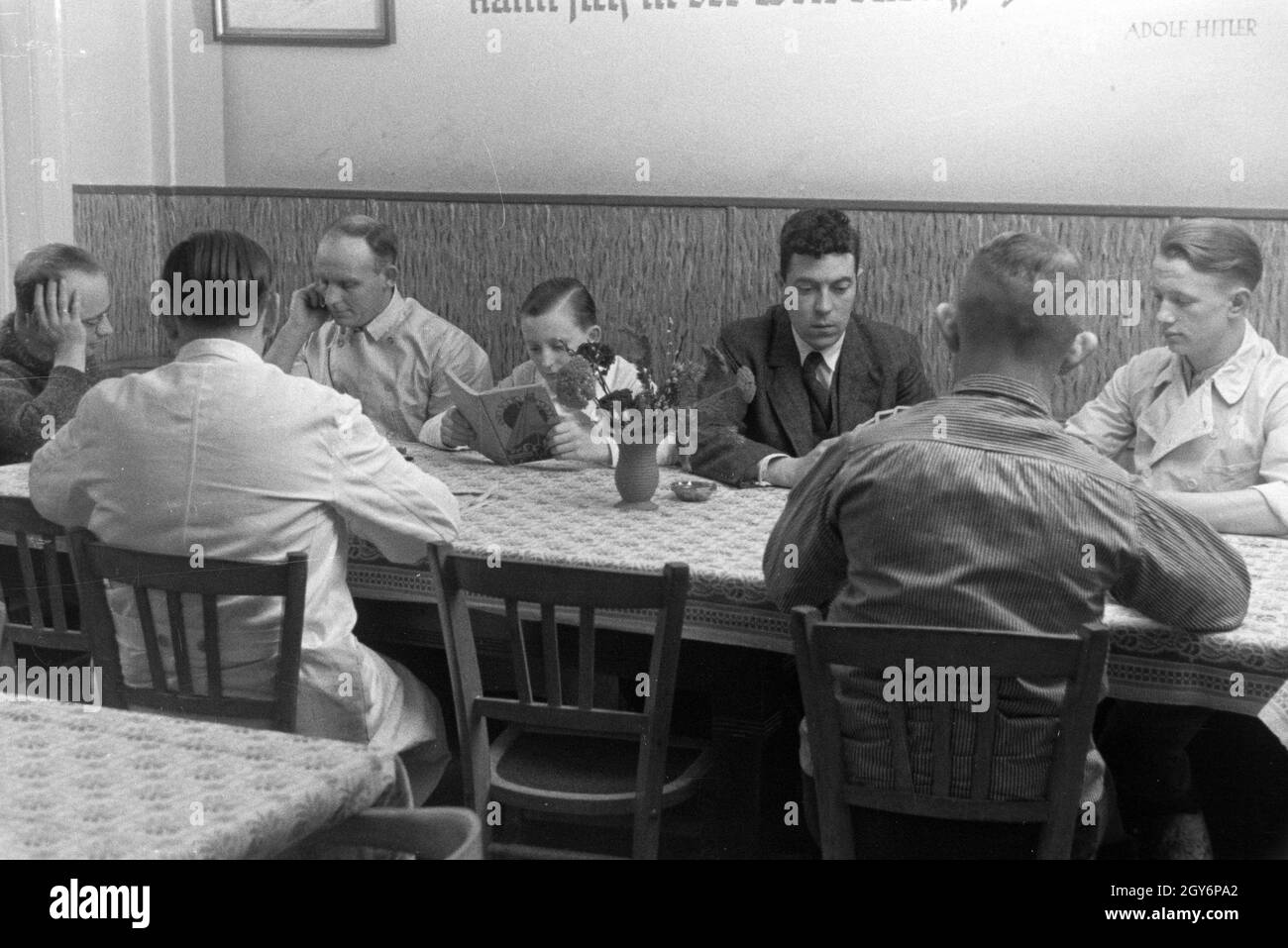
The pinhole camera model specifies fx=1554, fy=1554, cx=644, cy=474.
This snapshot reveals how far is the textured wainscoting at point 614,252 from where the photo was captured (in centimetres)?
205

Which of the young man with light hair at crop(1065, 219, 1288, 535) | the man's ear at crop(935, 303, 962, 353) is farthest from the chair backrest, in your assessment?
the young man with light hair at crop(1065, 219, 1288, 535)

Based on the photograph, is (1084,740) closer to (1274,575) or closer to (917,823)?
(917,823)

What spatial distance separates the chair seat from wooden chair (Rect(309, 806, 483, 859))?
0.73 metres

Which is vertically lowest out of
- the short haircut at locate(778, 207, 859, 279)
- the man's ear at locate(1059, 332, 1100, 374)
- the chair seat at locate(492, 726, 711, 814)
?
the chair seat at locate(492, 726, 711, 814)

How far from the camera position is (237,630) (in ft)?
7.32

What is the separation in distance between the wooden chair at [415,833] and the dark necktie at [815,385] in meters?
1.62

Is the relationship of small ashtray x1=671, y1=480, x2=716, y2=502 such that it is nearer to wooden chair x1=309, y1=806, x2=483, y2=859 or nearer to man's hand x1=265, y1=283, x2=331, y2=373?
man's hand x1=265, y1=283, x2=331, y2=373

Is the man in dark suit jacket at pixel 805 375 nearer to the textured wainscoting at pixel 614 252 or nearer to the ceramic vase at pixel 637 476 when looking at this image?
the textured wainscoting at pixel 614 252

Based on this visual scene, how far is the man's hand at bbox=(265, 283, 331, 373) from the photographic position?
2.19 m

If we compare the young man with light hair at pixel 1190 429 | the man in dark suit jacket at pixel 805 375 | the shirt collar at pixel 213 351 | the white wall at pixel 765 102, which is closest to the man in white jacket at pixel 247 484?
the shirt collar at pixel 213 351

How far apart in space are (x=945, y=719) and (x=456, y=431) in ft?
3.75

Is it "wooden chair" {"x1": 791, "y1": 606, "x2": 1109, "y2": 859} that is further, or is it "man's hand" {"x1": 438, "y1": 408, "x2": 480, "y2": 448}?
"man's hand" {"x1": 438, "y1": 408, "x2": 480, "y2": 448}

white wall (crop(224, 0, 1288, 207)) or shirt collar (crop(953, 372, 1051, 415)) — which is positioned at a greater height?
white wall (crop(224, 0, 1288, 207))
